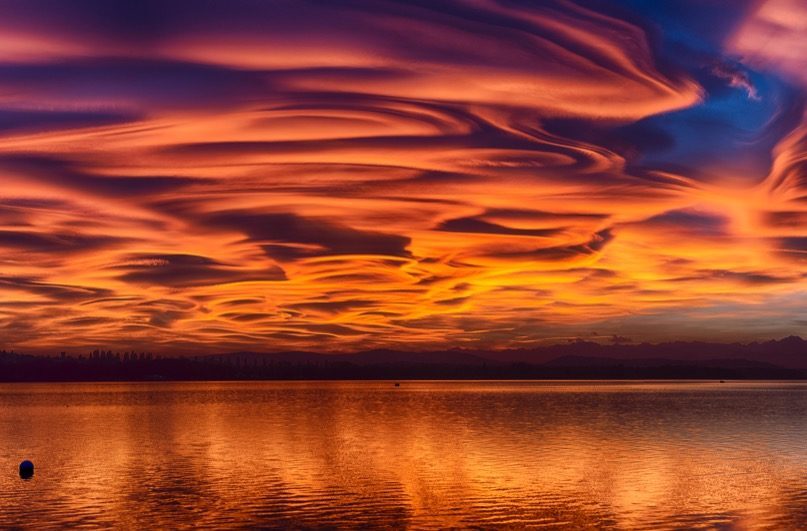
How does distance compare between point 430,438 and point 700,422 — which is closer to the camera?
point 430,438

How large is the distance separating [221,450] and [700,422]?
83.8 meters

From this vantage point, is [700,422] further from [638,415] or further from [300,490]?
[300,490]

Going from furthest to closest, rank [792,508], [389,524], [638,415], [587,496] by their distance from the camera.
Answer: [638,415], [587,496], [792,508], [389,524]

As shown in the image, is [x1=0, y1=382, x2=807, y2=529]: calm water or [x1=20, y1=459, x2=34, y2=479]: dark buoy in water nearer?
[x1=0, y1=382, x2=807, y2=529]: calm water

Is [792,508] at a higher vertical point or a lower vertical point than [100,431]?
lower

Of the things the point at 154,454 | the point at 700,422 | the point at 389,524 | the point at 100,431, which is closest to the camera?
the point at 389,524

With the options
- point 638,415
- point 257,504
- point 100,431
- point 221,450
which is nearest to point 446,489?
point 257,504

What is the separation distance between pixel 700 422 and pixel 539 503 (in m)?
99.6

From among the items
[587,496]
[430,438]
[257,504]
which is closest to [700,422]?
[430,438]

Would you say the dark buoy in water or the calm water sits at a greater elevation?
the dark buoy in water

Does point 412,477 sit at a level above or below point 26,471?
below

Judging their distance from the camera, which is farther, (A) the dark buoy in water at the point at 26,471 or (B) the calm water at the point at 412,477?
(A) the dark buoy in water at the point at 26,471

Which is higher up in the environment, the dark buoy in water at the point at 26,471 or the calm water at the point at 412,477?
the dark buoy in water at the point at 26,471

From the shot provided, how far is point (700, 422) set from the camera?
15075 centimetres
